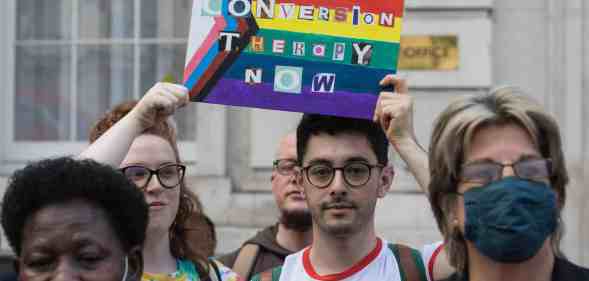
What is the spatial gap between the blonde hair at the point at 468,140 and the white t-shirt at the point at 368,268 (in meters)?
0.71

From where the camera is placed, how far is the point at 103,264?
2908mm

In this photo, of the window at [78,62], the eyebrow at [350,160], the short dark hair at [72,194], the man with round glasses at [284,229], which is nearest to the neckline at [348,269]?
the eyebrow at [350,160]

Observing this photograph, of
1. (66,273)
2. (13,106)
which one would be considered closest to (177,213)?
(66,273)

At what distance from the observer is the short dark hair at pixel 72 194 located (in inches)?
118

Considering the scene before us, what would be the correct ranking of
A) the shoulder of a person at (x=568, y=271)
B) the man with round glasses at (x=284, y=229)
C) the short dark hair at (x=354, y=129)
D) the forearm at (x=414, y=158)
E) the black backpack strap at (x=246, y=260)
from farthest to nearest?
1. the man with round glasses at (x=284, y=229)
2. the black backpack strap at (x=246, y=260)
3. the short dark hair at (x=354, y=129)
4. the forearm at (x=414, y=158)
5. the shoulder of a person at (x=568, y=271)

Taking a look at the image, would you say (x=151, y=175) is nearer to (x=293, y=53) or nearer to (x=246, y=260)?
(x=293, y=53)

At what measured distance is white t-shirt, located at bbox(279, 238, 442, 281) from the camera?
380 centimetres

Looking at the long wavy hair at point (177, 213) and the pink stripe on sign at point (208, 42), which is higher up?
the pink stripe on sign at point (208, 42)

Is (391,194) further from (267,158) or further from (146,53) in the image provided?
(146,53)

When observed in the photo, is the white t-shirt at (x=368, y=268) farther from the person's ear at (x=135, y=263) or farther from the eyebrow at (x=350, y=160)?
the person's ear at (x=135, y=263)

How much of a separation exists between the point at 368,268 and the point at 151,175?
780 millimetres

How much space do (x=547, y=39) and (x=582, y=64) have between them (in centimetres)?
26

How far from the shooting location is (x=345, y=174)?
386cm

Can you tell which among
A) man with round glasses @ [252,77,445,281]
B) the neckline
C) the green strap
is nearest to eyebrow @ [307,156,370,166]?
man with round glasses @ [252,77,445,281]
